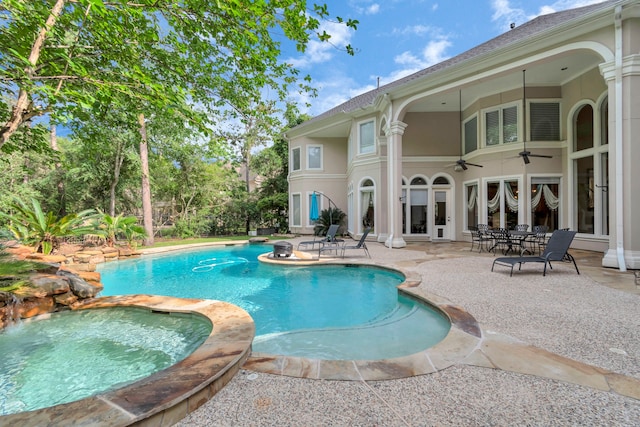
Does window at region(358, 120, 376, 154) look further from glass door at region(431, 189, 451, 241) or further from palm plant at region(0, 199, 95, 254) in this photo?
palm plant at region(0, 199, 95, 254)

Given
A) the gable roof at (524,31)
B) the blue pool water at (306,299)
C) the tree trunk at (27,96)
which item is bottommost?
the blue pool water at (306,299)

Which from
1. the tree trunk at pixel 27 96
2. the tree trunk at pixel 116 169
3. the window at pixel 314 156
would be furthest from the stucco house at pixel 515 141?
the tree trunk at pixel 116 169

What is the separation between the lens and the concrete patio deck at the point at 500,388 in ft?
6.55

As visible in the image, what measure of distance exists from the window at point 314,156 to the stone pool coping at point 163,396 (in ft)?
48.4

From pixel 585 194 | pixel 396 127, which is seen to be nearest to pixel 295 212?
pixel 396 127

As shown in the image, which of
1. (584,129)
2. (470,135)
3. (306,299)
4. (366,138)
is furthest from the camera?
(366,138)

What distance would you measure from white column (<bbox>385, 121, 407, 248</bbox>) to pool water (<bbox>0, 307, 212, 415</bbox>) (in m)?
8.21

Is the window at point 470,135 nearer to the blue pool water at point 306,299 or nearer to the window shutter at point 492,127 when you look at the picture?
the window shutter at point 492,127

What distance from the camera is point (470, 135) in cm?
1238

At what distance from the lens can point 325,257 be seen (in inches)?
374

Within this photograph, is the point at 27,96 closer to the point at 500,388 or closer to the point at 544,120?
the point at 500,388

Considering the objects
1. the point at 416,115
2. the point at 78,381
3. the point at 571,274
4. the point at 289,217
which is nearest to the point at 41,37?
the point at 78,381

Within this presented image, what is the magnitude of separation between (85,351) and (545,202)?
13.1 m

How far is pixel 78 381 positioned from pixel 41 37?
4204 millimetres
